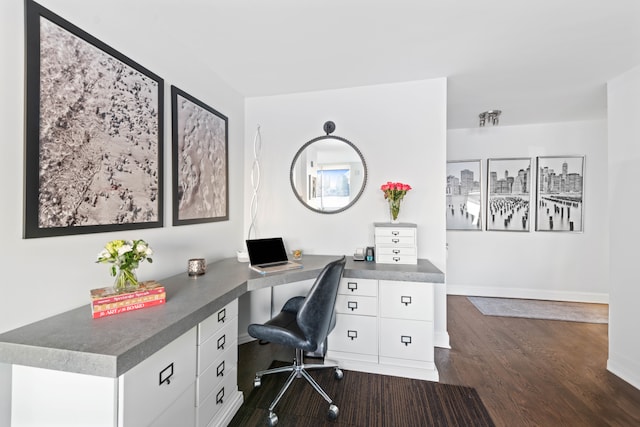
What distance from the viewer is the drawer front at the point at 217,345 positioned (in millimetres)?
1346

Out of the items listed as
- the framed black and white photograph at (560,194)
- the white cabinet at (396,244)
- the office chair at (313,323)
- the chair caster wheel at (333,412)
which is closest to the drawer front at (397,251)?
the white cabinet at (396,244)

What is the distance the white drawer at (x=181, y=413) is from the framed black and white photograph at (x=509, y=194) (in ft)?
13.9

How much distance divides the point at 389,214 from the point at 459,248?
7.06ft

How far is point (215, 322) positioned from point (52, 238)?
0.85 meters

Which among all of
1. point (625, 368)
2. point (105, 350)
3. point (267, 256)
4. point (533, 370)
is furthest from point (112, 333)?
point (625, 368)

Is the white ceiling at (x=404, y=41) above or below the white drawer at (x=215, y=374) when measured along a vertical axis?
above

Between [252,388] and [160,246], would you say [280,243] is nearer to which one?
[160,246]

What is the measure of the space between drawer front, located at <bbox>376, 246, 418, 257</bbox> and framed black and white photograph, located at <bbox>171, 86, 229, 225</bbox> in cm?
150

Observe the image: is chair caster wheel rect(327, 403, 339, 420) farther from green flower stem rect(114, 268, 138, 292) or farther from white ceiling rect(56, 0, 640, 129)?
white ceiling rect(56, 0, 640, 129)

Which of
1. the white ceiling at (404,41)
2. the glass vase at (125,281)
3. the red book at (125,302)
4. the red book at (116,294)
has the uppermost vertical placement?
the white ceiling at (404,41)

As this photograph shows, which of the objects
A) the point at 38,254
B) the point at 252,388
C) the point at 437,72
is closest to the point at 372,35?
the point at 437,72

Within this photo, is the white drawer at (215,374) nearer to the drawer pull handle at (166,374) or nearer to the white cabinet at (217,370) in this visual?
the white cabinet at (217,370)

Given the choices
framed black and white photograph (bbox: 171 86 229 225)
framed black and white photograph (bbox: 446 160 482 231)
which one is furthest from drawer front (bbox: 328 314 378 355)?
framed black and white photograph (bbox: 446 160 482 231)

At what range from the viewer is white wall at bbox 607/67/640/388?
6.57ft
